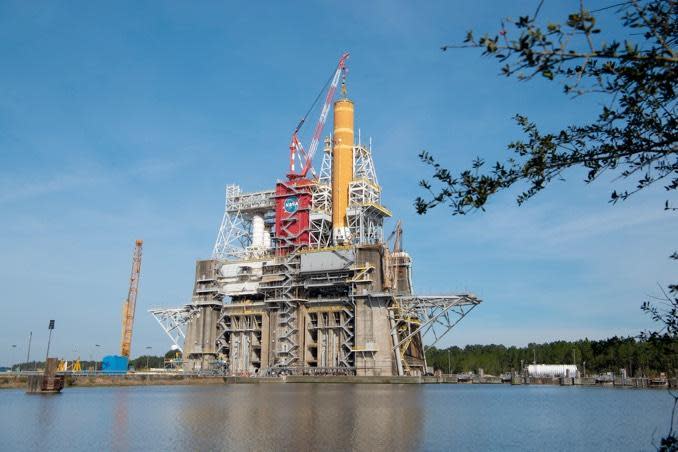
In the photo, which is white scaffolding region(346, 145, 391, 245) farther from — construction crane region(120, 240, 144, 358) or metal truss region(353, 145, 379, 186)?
construction crane region(120, 240, 144, 358)

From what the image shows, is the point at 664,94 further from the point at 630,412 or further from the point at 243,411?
the point at 630,412

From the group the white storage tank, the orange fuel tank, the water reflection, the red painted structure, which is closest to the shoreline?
the white storage tank

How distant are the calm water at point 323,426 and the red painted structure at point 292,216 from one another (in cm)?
6795

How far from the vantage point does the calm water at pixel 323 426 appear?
37.9 meters

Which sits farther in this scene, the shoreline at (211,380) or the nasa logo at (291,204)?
the nasa logo at (291,204)

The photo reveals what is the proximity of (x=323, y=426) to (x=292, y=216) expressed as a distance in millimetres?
95589

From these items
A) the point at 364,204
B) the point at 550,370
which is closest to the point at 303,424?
the point at 364,204

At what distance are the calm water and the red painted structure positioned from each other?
→ 6795cm

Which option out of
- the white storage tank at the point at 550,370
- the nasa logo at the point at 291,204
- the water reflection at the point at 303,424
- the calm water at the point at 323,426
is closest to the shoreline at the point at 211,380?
the white storage tank at the point at 550,370

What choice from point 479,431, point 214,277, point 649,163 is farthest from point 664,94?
point 214,277

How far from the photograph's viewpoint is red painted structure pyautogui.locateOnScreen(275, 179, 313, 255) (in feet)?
450

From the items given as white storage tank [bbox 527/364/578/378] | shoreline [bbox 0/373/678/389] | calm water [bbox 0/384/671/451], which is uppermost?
white storage tank [bbox 527/364/578/378]

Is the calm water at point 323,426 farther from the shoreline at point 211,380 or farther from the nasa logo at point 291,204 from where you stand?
the nasa logo at point 291,204

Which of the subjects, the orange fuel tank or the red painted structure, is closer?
the orange fuel tank
